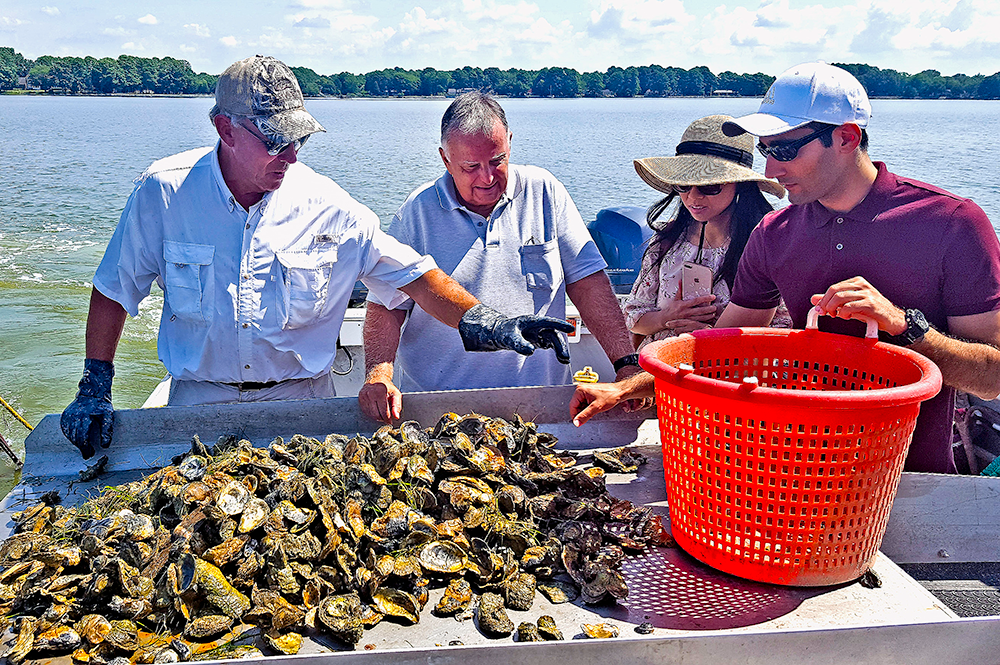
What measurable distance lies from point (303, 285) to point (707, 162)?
72.7 inches

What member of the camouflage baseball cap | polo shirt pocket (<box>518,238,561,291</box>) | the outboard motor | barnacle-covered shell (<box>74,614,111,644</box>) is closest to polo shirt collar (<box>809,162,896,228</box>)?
polo shirt pocket (<box>518,238,561,291</box>)

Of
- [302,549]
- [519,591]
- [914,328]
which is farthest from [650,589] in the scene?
[914,328]

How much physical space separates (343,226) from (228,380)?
2.51ft

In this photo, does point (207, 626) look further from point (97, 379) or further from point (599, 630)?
point (97, 379)

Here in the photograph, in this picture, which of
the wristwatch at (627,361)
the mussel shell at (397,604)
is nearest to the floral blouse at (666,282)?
the wristwatch at (627,361)

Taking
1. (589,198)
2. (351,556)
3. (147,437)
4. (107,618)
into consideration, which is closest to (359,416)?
(147,437)

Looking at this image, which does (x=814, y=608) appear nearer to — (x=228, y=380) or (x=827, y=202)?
(x=827, y=202)

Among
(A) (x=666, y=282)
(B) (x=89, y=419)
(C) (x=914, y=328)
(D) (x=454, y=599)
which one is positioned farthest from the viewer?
(A) (x=666, y=282)

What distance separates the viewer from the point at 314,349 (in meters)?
3.36

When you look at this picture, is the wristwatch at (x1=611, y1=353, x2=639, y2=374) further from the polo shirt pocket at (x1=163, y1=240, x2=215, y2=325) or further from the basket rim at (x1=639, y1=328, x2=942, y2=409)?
the polo shirt pocket at (x1=163, y1=240, x2=215, y2=325)

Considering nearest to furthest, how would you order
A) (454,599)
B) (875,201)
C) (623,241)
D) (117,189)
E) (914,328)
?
(454,599), (914,328), (875,201), (623,241), (117,189)

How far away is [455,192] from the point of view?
3633mm

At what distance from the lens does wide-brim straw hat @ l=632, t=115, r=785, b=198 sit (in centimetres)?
359

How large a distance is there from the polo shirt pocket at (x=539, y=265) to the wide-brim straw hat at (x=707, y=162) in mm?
584
